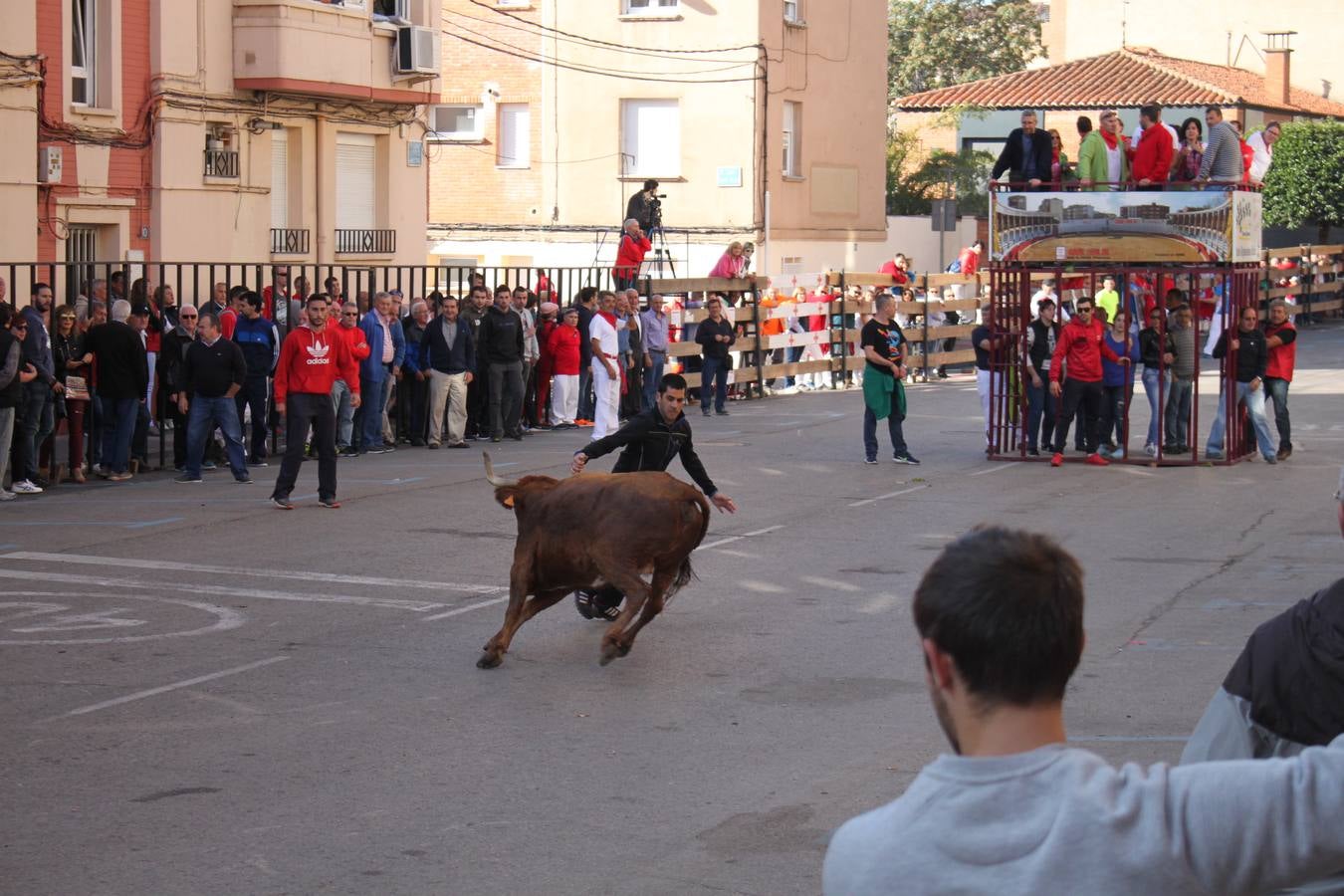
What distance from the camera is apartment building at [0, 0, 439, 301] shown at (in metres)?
24.1

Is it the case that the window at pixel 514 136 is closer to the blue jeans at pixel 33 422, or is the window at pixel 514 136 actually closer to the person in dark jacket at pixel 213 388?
the person in dark jacket at pixel 213 388

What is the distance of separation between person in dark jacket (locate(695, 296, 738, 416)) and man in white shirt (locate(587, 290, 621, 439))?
2557 mm

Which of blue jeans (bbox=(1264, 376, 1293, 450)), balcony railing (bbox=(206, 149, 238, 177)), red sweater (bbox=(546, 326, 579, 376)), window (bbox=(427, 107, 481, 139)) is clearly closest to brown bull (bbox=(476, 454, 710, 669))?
blue jeans (bbox=(1264, 376, 1293, 450))

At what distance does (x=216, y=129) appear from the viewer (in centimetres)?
2759

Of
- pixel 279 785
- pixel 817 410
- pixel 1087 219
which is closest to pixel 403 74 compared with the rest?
pixel 817 410

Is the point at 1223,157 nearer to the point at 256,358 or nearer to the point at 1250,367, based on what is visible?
the point at 1250,367

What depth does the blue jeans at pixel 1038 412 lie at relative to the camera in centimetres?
2066

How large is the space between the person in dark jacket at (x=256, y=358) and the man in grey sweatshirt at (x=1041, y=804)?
1707cm

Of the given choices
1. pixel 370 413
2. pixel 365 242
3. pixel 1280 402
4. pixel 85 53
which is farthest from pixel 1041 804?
pixel 365 242

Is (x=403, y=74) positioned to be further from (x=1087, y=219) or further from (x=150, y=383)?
(x=1087, y=219)

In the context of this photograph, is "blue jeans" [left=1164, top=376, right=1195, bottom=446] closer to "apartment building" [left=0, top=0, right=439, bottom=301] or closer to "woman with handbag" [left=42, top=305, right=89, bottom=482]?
"woman with handbag" [left=42, top=305, right=89, bottom=482]

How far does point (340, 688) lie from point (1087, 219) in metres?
12.2

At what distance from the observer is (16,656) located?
10.1 meters

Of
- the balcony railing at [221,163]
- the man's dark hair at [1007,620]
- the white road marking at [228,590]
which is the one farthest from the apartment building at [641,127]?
the man's dark hair at [1007,620]
